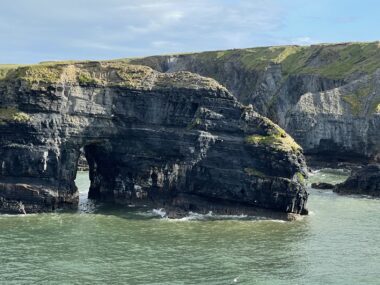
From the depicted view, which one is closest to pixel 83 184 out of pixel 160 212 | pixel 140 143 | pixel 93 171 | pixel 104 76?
pixel 93 171

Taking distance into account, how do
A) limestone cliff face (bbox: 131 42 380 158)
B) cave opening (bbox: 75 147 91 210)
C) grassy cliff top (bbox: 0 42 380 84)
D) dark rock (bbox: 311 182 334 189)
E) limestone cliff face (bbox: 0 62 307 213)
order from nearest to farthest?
limestone cliff face (bbox: 0 62 307 213) → grassy cliff top (bbox: 0 42 380 84) → cave opening (bbox: 75 147 91 210) → dark rock (bbox: 311 182 334 189) → limestone cliff face (bbox: 131 42 380 158)

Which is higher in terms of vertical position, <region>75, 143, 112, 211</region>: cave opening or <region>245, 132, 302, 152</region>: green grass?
<region>245, 132, 302, 152</region>: green grass

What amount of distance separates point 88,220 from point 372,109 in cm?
8466

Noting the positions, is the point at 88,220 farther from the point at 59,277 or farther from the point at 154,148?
the point at 59,277

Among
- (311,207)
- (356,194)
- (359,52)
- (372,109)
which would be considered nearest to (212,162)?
(311,207)

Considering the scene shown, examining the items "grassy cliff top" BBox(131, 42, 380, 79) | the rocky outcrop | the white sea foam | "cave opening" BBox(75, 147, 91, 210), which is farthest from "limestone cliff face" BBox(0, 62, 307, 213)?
"grassy cliff top" BBox(131, 42, 380, 79)

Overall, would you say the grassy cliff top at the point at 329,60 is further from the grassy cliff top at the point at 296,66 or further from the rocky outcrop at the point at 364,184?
the rocky outcrop at the point at 364,184

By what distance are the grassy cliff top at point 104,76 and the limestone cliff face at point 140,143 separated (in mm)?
141

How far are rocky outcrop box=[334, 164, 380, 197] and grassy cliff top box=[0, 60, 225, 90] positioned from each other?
30.2 m

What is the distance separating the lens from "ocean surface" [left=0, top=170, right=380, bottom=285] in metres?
42.9

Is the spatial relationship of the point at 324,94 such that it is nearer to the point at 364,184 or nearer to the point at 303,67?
the point at 303,67

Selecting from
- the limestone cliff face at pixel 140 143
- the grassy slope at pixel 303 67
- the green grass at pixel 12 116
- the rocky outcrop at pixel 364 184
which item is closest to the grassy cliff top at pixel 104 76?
the grassy slope at pixel 303 67

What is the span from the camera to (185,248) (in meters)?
51.1

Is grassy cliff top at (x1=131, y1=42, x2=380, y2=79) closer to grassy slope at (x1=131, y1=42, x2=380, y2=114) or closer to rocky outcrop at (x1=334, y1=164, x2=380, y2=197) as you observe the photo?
grassy slope at (x1=131, y1=42, x2=380, y2=114)
